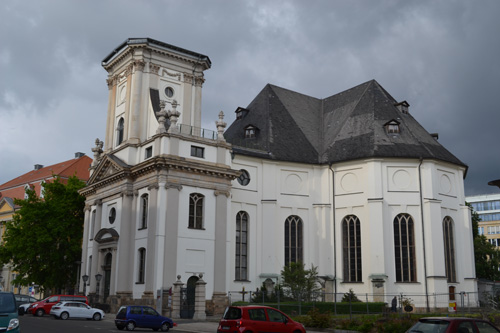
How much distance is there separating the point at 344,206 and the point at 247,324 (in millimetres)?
24149

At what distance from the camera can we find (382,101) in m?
45.7

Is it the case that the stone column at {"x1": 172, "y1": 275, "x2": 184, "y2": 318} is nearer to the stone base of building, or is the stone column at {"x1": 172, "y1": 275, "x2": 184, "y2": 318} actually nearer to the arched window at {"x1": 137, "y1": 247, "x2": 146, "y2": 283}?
the stone base of building

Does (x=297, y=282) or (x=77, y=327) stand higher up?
(x=297, y=282)

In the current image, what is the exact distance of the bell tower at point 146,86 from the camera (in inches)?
1623

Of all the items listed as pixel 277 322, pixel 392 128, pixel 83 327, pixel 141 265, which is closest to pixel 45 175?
pixel 141 265

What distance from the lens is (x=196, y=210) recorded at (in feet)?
122

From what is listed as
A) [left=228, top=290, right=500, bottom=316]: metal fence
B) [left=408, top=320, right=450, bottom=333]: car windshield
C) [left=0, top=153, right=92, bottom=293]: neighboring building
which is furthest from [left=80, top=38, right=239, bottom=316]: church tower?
[left=408, top=320, right=450, bottom=333]: car windshield

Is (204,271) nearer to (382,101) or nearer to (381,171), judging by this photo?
(381,171)

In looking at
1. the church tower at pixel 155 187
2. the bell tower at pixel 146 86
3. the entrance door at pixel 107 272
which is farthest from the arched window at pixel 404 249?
the entrance door at pixel 107 272

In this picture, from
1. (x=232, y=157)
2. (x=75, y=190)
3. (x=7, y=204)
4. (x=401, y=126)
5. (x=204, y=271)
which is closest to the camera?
(x=204, y=271)

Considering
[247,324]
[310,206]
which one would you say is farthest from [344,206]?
[247,324]

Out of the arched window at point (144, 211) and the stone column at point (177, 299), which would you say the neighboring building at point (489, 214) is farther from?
the stone column at point (177, 299)

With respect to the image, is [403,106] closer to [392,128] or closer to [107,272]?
[392,128]

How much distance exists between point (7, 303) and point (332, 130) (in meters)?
36.3
